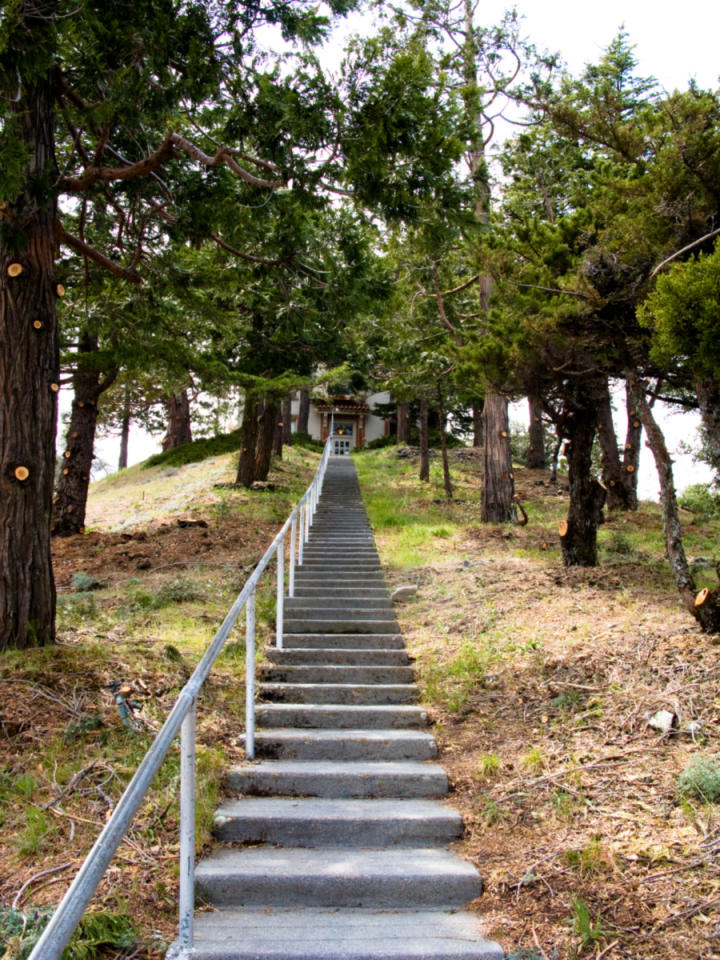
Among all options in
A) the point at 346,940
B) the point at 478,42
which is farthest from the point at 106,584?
the point at 478,42

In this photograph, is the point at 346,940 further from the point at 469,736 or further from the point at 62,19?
the point at 62,19

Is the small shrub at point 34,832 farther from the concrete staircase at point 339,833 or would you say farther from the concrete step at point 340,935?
the concrete step at point 340,935

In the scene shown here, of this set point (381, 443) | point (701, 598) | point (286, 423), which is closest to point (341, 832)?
point (701, 598)

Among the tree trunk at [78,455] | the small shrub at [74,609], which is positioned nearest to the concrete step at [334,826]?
the small shrub at [74,609]

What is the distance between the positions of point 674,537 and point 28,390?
5793mm

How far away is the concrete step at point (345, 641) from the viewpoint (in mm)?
7496

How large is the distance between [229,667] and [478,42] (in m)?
14.1

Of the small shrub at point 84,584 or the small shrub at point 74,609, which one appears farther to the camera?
the small shrub at point 84,584

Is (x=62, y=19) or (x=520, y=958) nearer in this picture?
(x=520, y=958)

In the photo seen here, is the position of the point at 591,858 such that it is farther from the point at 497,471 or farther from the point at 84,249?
the point at 497,471

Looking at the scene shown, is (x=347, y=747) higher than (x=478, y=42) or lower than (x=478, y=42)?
lower

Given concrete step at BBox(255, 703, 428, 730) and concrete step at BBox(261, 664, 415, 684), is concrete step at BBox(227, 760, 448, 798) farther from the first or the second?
concrete step at BBox(261, 664, 415, 684)

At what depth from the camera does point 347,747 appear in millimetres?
5309

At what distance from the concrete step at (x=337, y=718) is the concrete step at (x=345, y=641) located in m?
1.61
